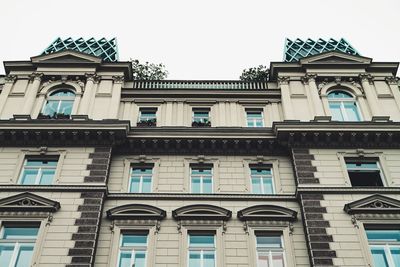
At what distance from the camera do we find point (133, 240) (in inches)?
776

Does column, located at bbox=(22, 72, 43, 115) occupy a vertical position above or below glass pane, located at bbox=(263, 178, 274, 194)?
above

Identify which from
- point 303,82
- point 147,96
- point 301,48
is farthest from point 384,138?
point 147,96

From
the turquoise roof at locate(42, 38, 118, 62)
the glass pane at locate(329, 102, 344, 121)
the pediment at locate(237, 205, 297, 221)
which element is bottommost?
the pediment at locate(237, 205, 297, 221)

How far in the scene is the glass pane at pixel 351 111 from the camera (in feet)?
80.6

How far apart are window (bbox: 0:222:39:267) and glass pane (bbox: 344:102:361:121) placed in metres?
16.2

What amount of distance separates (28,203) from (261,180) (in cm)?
1045

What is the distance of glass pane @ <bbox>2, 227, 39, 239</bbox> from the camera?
19.1 meters

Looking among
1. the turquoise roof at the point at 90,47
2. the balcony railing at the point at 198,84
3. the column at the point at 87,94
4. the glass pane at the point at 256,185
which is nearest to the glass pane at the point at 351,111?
the balcony railing at the point at 198,84

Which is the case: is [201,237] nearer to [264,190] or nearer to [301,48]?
[264,190]

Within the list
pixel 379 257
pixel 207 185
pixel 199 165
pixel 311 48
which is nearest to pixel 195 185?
pixel 207 185

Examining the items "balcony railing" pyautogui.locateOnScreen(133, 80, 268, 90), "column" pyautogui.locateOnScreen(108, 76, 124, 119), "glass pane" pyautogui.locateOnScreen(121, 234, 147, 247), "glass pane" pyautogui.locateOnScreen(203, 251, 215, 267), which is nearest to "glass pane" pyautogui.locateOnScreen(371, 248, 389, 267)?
"glass pane" pyautogui.locateOnScreen(203, 251, 215, 267)

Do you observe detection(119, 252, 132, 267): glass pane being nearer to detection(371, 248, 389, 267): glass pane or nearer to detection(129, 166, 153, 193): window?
detection(129, 166, 153, 193): window

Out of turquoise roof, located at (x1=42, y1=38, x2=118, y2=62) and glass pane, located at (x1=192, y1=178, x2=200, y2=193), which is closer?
glass pane, located at (x1=192, y1=178, x2=200, y2=193)

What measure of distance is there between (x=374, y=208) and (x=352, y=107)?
7139 mm
